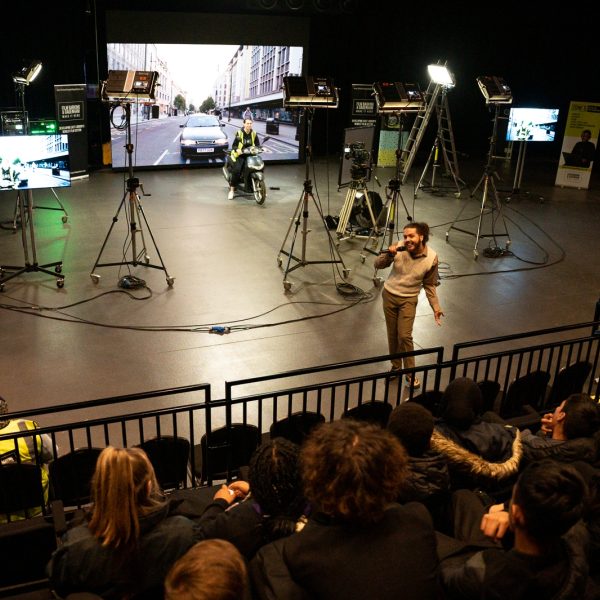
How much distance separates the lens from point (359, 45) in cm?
1406

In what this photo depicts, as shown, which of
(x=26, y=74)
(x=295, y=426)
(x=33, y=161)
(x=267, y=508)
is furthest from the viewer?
(x=26, y=74)

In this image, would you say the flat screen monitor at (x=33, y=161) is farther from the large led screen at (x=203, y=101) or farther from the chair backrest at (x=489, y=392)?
the large led screen at (x=203, y=101)

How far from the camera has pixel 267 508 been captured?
7.48 feet

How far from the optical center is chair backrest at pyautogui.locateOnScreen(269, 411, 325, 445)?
3541mm

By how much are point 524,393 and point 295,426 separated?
63.3 inches

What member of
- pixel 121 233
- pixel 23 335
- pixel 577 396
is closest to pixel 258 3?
pixel 121 233

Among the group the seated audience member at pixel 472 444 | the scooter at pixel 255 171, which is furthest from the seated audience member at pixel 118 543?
the scooter at pixel 255 171

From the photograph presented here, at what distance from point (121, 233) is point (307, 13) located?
6722 mm

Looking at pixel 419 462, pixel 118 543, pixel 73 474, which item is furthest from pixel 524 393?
pixel 118 543

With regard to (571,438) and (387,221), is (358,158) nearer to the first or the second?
(387,221)

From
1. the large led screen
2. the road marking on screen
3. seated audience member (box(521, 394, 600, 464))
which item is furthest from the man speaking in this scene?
the road marking on screen

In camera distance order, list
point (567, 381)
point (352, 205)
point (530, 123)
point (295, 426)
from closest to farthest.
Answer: point (295, 426) → point (567, 381) → point (352, 205) → point (530, 123)

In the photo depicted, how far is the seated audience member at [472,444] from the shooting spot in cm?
291

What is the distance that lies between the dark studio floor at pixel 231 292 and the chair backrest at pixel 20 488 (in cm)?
156
